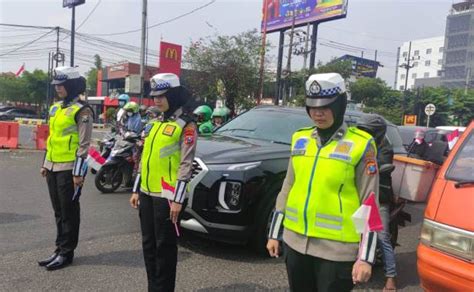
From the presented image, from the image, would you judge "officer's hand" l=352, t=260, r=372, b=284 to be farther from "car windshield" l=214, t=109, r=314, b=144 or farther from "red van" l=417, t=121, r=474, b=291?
"car windshield" l=214, t=109, r=314, b=144

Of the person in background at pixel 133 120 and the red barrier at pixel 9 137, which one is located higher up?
the person in background at pixel 133 120

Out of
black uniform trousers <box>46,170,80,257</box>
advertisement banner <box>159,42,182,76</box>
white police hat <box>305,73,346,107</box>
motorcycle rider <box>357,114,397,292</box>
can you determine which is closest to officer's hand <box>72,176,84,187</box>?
black uniform trousers <box>46,170,80,257</box>

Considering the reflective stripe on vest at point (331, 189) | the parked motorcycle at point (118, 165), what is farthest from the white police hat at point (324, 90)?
the parked motorcycle at point (118, 165)

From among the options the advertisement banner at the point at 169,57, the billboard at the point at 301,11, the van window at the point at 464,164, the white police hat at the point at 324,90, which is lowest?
the van window at the point at 464,164

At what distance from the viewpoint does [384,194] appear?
14.4 ft

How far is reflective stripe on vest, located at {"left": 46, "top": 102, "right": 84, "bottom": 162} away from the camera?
4.68 metres

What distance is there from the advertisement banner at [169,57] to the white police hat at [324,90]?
14.6 m

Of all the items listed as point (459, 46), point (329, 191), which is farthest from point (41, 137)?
point (459, 46)

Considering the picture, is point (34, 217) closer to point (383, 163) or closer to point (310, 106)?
point (383, 163)

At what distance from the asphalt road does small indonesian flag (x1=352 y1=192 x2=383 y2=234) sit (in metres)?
2.16

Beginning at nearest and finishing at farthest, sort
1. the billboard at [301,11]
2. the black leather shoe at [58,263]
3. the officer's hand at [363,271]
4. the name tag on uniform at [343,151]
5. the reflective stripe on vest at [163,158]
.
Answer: the officer's hand at [363,271] < the name tag on uniform at [343,151] < the reflective stripe on vest at [163,158] < the black leather shoe at [58,263] < the billboard at [301,11]

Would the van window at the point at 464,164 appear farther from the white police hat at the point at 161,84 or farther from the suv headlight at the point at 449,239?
the white police hat at the point at 161,84

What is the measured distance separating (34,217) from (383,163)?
4.69 meters

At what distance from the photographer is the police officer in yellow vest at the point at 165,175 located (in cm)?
363
